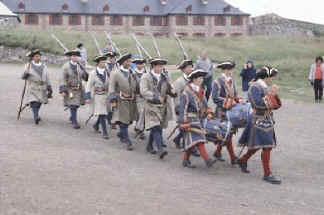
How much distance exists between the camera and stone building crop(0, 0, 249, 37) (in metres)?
55.9

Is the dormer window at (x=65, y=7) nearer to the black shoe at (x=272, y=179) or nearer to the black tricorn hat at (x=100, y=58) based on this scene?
the black tricorn hat at (x=100, y=58)

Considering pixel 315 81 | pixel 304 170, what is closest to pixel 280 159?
pixel 304 170

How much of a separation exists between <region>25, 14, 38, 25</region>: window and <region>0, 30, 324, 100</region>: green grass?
65.7 feet

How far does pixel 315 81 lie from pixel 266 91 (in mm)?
10543

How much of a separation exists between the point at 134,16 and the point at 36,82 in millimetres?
47167

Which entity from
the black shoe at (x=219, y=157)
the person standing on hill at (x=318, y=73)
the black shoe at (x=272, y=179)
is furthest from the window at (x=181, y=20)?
the black shoe at (x=272, y=179)

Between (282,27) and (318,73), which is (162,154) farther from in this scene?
(282,27)

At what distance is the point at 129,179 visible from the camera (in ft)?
22.5

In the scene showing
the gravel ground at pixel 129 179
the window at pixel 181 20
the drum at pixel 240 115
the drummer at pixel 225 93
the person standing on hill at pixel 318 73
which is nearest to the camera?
the gravel ground at pixel 129 179

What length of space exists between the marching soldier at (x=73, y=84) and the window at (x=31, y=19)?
47.4m

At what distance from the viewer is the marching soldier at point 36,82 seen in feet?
36.0

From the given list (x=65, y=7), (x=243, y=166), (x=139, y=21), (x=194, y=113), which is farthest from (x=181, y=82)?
(x=65, y=7)

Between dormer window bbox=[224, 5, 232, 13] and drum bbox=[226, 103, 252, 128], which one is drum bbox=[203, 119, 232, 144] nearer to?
drum bbox=[226, 103, 252, 128]

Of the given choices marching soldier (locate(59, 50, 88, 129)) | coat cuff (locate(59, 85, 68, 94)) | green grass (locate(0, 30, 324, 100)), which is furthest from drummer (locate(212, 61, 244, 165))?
green grass (locate(0, 30, 324, 100))
